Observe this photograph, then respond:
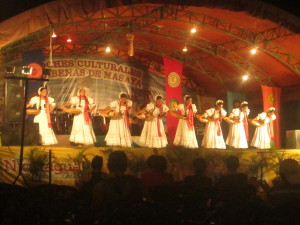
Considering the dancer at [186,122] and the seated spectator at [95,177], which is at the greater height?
the dancer at [186,122]

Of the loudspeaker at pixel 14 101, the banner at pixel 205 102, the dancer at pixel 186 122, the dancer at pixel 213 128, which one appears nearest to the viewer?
the loudspeaker at pixel 14 101

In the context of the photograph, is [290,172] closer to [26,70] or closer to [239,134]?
[26,70]

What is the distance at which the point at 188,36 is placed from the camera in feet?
45.5

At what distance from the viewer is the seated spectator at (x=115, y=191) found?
141 inches

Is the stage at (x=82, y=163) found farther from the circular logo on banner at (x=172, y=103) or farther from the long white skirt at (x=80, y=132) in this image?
the circular logo on banner at (x=172, y=103)

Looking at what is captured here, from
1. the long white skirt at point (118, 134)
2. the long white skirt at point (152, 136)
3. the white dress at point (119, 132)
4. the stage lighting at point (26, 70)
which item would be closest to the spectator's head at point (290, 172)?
the stage lighting at point (26, 70)

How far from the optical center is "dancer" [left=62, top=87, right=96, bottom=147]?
10.9m

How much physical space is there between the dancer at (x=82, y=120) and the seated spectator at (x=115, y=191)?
691cm

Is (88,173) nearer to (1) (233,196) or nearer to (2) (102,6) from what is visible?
(2) (102,6)

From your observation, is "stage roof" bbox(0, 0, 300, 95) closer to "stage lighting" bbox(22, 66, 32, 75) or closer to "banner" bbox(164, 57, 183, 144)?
"banner" bbox(164, 57, 183, 144)

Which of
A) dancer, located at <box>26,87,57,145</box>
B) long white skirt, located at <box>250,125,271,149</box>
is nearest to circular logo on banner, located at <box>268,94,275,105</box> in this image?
long white skirt, located at <box>250,125,271,149</box>

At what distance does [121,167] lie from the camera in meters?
4.11

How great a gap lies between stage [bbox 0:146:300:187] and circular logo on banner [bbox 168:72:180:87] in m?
4.70

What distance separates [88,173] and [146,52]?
9004 mm
